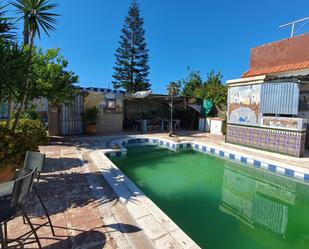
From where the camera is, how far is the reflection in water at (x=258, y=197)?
3.69 metres

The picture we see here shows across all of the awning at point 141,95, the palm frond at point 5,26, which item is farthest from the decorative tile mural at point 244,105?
the palm frond at point 5,26

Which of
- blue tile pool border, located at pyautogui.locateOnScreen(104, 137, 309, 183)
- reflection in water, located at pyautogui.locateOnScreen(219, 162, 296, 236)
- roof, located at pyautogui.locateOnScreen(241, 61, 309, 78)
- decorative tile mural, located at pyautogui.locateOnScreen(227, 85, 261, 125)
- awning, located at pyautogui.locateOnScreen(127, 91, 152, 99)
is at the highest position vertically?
roof, located at pyautogui.locateOnScreen(241, 61, 309, 78)

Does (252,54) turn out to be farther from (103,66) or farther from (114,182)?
(103,66)

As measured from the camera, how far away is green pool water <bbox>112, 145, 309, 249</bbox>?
314 cm

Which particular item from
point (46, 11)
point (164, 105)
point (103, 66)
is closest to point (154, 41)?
point (103, 66)

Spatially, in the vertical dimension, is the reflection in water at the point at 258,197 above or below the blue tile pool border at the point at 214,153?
below

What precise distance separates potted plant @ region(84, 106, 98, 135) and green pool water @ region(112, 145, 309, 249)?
4.47 meters

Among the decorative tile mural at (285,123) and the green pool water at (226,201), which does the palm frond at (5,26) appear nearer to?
the green pool water at (226,201)

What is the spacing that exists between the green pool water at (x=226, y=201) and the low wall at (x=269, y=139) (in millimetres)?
1805

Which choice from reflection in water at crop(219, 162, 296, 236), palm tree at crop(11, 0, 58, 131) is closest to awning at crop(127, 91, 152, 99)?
reflection in water at crop(219, 162, 296, 236)

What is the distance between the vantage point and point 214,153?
26.8 ft

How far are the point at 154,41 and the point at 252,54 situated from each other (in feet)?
53.9

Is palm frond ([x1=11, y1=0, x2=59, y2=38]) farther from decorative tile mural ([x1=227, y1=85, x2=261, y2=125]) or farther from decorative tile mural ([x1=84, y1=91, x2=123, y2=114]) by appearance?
decorative tile mural ([x1=227, y1=85, x2=261, y2=125])

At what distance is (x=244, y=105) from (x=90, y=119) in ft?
25.2
